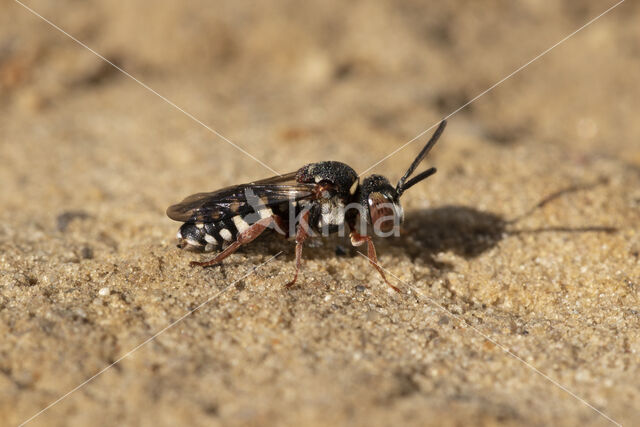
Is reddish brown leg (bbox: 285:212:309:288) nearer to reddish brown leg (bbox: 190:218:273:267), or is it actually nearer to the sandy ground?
the sandy ground

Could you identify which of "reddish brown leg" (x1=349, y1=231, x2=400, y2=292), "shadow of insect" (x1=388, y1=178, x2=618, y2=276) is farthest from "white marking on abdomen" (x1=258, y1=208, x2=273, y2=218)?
"shadow of insect" (x1=388, y1=178, x2=618, y2=276)

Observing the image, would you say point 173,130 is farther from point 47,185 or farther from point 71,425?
point 71,425

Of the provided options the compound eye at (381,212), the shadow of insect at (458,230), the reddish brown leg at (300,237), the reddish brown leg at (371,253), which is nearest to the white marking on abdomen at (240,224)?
the reddish brown leg at (300,237)

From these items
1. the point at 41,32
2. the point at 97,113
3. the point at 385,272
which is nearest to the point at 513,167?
the point at 385,272

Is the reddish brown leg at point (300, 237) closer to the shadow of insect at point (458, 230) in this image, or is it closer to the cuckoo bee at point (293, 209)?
the cuckoo bee at point (293, 209)

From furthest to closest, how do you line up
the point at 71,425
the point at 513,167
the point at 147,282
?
the point at 513,167 < the point at 147,282 < the point at 71,425

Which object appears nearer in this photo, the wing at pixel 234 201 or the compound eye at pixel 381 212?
the wing at pixel 234 201
